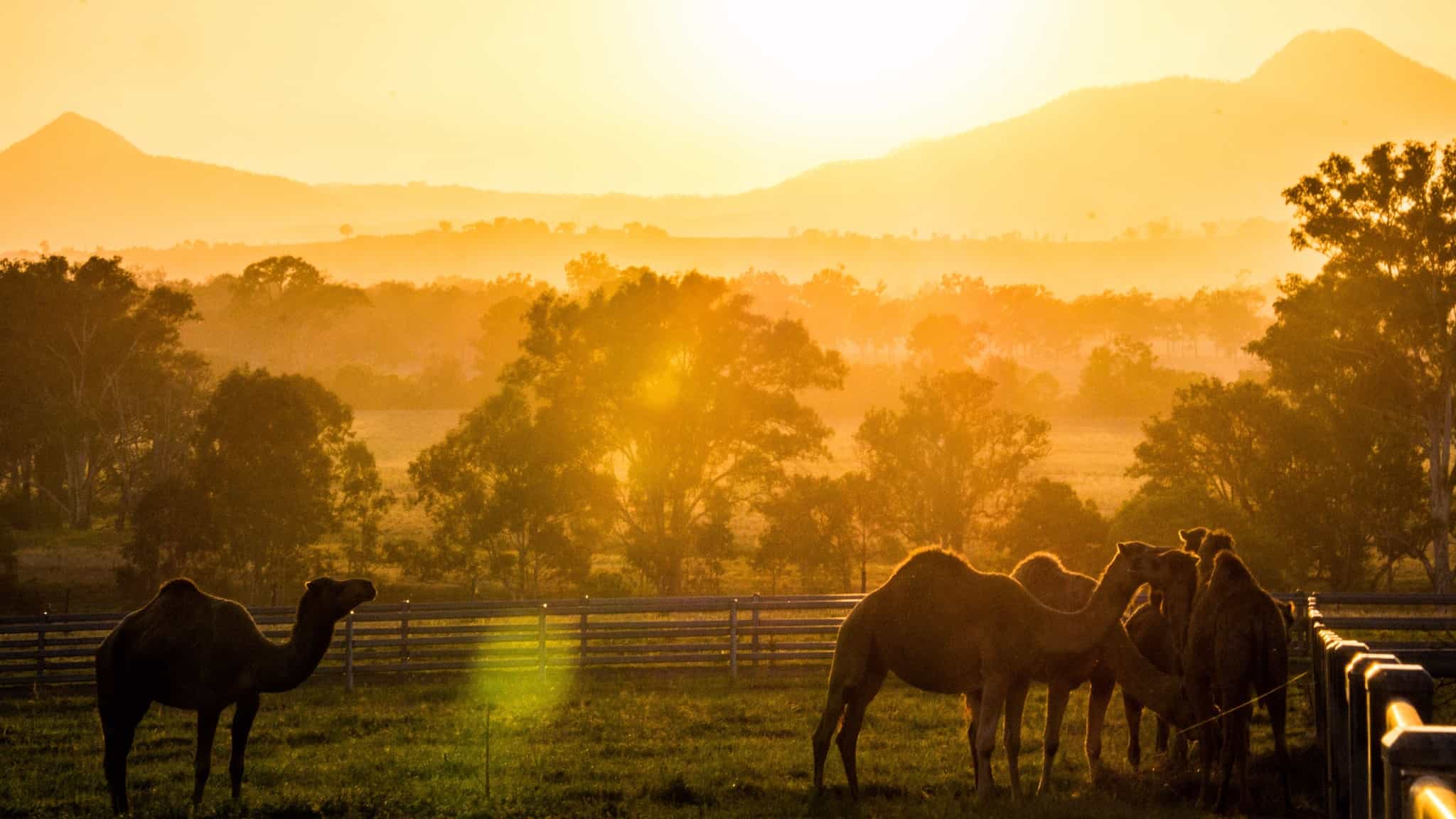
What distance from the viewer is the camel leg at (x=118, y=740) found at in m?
14.5

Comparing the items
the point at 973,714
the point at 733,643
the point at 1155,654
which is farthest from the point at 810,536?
the point at 973,714

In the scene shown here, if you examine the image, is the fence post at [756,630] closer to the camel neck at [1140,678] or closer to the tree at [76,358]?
the camel neck at [1140,678]

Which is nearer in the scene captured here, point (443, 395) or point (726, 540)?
point (726, 540)

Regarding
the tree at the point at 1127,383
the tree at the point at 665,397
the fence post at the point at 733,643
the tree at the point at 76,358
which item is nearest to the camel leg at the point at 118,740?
the fence post at the point at 733,643

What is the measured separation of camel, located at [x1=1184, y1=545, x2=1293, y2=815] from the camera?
14.2 m

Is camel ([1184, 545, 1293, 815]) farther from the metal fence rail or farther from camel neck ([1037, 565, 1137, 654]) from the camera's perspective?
camel neck ([1037, 565, 1137, 654])

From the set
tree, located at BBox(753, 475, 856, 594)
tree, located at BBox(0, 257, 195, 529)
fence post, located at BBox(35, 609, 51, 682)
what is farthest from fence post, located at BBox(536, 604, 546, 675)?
tree, located at BBox(0, 257, 195, 529)

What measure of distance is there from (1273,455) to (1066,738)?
101 ft

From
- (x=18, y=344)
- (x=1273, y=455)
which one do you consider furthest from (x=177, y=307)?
(x=1273, y=455)

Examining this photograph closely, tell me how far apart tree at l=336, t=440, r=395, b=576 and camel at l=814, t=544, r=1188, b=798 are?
36000 millimetres

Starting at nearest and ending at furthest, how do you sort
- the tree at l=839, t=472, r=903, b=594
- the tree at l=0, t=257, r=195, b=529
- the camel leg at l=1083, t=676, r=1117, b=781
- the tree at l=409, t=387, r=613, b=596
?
the camel leg at l=1083, t=676, r=1117, b=781, the tree at l=409, t=387, r=613, b=596, the tree at l=839, t=472, r=903, b=594, the tree at l=0, t=257, r=195, b=529

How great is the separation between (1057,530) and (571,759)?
3331 cm

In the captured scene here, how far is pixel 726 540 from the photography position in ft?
164

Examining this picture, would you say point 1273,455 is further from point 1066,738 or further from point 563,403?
point 1066,738
